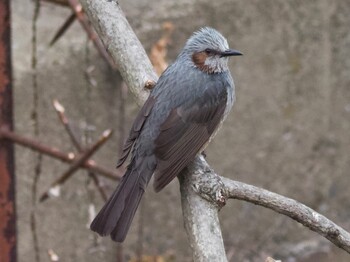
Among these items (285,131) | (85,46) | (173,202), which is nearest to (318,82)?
(285,131)

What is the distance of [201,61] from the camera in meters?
3.68

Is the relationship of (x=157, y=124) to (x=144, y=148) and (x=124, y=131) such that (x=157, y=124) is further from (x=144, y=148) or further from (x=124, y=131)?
(x=124, y=131)

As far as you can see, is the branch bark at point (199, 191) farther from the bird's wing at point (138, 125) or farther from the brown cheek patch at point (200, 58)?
the brown cheek patch at point (200, 58)

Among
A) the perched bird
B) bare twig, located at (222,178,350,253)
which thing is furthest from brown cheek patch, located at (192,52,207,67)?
bare twig, located at (222,178,350,253)

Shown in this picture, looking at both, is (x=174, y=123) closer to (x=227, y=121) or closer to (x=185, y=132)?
(x=185, y=132)

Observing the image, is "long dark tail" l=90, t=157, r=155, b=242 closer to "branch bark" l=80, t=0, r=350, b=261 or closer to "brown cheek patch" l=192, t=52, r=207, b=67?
"branch bark" l=80, t=0, r=350, b=261

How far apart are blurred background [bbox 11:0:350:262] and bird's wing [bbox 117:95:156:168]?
0.72 metres

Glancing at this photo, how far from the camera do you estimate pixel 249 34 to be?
4895mm

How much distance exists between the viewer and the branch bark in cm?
242

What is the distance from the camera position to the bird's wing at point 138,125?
10.6ft

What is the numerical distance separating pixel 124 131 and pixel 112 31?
1.61 metres

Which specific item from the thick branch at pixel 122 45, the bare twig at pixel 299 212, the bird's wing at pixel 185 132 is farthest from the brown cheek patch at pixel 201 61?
the bare twig at pixel 299 212

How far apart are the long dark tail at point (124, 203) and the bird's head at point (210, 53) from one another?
607 millimetres

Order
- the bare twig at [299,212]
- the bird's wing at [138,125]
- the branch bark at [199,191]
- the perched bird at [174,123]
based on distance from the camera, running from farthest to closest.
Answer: the bird's wing at [138,125], the perched bird at [174,123], the bare twig at [299,212], the branch bark at [199,191]
